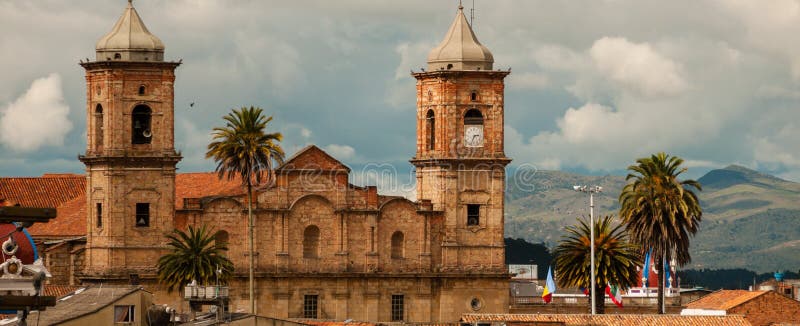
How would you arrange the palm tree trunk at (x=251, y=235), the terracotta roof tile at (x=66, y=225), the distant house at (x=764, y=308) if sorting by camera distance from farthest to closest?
the distant house at (x=764, y=308)
the terracotta roof tile at (x=66, y=225)
the palm tree trunk at (x=251, y=235)

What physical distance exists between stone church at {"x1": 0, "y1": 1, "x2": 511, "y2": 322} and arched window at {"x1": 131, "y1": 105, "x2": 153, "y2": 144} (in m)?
0.06

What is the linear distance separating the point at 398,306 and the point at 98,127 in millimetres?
23081

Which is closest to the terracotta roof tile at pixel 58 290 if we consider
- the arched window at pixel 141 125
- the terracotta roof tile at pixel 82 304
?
the terracotta roof tile at pixel 82 304

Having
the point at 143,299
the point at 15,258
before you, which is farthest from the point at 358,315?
the point at 15,258

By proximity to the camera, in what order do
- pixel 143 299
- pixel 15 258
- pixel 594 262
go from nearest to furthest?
pixel 15 258, pixel 143 299, pixel 594 262

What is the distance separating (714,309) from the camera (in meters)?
135

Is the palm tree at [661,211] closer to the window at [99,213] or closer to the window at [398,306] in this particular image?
the window at [398,306]

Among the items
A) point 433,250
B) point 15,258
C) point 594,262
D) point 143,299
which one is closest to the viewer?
point 15,258

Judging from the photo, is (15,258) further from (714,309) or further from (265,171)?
(714,309)

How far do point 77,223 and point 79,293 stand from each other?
112 ft

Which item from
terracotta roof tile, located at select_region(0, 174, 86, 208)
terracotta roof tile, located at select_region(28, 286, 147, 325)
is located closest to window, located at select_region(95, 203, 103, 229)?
terracotta roof tile, located at select_region(0, 174, 86, 208)

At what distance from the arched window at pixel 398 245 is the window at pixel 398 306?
2.67 m

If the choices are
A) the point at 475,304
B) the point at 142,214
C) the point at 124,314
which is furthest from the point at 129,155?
the point at 124,314

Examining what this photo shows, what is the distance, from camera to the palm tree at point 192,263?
116 m
